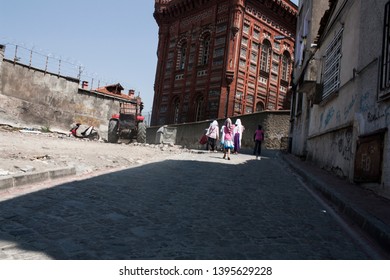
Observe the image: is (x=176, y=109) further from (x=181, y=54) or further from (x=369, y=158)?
(x=369, y=158)

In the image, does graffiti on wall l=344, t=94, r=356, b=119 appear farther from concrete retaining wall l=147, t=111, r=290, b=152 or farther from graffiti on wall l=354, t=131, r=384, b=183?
concrete retaining wall l=147, t=111, r=290, b=152

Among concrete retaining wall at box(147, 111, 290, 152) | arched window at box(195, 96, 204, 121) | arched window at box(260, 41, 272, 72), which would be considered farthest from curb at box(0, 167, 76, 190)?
arched window at box(260, 41, 272, 72)

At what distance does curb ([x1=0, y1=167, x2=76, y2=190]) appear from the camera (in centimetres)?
430

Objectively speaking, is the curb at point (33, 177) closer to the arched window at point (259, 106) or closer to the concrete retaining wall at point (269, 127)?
the concrete retaining wall at point (269, 127)

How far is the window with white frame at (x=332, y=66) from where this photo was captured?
9.11 metres

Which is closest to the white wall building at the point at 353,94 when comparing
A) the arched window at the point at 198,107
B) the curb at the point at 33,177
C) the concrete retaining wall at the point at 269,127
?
the curb at the point at 33,177

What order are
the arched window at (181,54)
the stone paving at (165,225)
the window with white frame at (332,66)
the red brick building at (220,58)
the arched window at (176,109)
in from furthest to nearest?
the arched window at (181,54)
the arched window at (176,109)
the red brick building at (220,58)
the window with white frame at (332,66)
the stone paving at (165,225)

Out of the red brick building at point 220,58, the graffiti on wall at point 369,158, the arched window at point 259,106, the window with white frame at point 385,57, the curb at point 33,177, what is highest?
the red brick building at point 220,58

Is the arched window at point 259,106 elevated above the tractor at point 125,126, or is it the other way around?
the arched window at point 259,106

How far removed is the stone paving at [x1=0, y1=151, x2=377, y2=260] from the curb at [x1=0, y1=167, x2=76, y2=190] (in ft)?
0.99

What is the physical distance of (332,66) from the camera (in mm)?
9797

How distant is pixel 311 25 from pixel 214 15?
1284 centimetres

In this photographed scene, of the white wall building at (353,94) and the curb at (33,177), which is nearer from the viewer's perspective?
the curb at (33,177)

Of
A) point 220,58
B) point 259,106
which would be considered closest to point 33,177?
point 220,58
